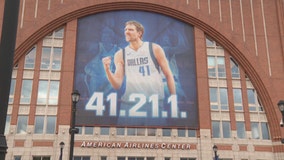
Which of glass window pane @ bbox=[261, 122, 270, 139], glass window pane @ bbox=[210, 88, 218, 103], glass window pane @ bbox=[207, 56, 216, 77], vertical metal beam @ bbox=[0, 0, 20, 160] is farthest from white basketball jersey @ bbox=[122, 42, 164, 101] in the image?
vertical metal beam @ bbox=[0, 0, 20, 160]

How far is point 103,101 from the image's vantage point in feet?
125

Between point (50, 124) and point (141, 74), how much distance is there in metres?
11.8

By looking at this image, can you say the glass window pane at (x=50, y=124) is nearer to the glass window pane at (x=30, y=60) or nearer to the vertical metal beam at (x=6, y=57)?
the glass window pane at (x=30, y=60)

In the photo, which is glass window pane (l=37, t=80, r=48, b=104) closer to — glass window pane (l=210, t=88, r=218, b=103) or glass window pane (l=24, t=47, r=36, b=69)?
glass window pane (l=24, t=47, r=36, b=69)

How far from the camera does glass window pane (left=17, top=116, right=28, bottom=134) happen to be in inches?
1440

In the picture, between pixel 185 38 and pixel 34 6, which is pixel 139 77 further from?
pixel 34 6

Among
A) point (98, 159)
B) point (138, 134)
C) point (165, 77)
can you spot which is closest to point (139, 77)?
point (165, 77)

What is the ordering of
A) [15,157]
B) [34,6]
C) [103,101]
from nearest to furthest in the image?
1. [15,157]
2. [103,101]
3. [34,6]

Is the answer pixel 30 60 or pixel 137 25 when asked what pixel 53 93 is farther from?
pixel 137 25

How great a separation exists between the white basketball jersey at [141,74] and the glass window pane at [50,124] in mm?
8164

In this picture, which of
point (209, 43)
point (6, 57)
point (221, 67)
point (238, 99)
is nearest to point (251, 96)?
point (238, 99)

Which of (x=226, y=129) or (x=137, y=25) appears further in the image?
(x=137, y=25)

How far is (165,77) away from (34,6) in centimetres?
1802

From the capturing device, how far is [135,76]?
3931 cm
